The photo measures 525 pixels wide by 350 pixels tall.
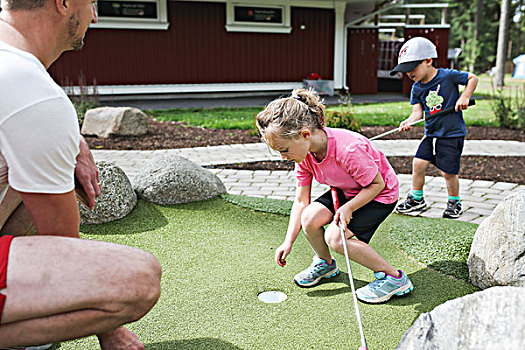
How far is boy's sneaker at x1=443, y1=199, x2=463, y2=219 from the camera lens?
13.3 ft

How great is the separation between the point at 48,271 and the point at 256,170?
13.9ft

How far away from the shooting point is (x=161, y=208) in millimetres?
3977

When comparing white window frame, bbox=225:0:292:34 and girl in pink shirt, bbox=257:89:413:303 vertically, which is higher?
white window frame, bbox=225:0:292:34

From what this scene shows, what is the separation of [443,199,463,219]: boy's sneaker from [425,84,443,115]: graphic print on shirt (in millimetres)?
817

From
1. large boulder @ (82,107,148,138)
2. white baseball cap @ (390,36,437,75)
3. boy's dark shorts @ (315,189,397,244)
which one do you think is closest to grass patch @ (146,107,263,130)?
large boulder @ (82,107,148,138)

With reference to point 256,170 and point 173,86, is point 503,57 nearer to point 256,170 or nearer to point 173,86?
A: point 173,86

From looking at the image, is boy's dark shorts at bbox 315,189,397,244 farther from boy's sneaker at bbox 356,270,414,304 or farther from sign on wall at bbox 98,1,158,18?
sign on wall at bbox 98,1,158,18

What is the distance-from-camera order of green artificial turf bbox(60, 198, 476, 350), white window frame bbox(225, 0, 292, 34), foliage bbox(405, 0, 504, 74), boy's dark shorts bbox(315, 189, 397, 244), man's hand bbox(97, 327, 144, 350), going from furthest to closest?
foliage bbox(405, 0, 504, 74) → white window frame bbox(225, 0, 292, 34) → boy's dark shorts bbox(315, 189, 397, 244) → green artificial turf bbox(60, 198, 476, 350) → man's hand bbox(97, 327, 144, 350)

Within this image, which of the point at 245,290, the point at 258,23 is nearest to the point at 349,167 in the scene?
the point at 245,290

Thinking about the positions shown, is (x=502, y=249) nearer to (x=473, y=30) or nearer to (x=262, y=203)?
(x=262, y=203)

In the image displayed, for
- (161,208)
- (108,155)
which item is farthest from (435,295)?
(108,155)

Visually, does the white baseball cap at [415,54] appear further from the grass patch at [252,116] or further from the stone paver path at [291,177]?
the grass patch at [252,116]

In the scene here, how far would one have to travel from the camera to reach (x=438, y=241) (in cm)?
333

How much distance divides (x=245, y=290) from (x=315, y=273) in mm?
433
